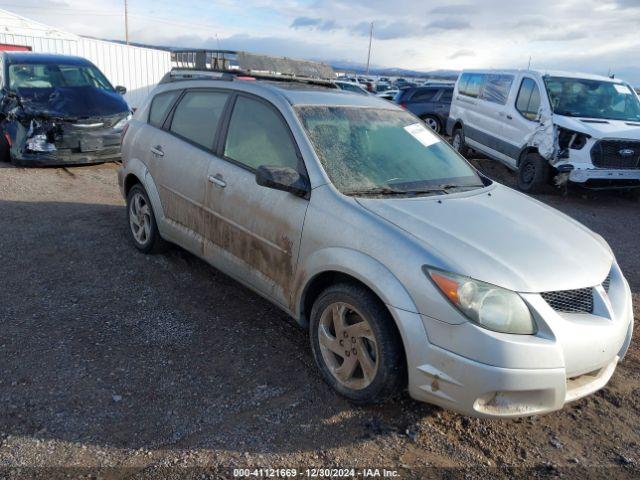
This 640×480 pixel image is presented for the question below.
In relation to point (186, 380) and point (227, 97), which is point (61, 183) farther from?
point (186, 380)

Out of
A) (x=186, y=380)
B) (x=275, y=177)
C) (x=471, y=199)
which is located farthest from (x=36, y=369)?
(x=471, y=199)

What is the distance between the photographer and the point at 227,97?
13.3 feet

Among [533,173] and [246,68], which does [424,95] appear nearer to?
[533,173]

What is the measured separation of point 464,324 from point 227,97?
8.45 feet

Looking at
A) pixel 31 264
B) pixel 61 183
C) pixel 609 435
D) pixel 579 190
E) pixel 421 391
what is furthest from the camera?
pixel 579 190

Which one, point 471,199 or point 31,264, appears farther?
point 31,264

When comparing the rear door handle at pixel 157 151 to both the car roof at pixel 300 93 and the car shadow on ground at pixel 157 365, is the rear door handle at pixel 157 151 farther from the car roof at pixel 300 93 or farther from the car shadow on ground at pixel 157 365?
the car shadow on ground at pixel 157 365

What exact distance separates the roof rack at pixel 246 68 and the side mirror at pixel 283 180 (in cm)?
143

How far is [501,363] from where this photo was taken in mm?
2445

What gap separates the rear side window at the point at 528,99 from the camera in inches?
350

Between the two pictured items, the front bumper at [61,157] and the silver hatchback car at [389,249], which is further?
the front bumper at [61,157]

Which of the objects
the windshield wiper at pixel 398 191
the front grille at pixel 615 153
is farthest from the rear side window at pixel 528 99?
the windshield wiper at pixel 398 191

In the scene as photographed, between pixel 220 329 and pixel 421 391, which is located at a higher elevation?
pixel 421 391

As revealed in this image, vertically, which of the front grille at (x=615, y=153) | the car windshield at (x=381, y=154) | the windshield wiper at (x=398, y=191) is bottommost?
the front grille at (x=615, y=153)
